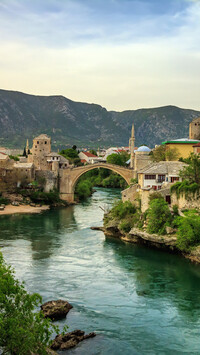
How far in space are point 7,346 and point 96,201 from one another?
4927 cm

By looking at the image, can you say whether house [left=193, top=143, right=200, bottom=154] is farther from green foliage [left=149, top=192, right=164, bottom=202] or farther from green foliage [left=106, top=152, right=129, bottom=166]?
green foliage [left=106, top=152, right=129, bottom=166]

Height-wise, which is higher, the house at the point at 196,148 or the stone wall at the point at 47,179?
the house at the point at 196,148

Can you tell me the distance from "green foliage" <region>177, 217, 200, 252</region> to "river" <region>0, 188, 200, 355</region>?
1021 mm

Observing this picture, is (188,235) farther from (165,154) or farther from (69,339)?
(165,154)

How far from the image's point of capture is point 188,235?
29.5m

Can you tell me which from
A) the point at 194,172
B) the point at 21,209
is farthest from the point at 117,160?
the point at 194,172

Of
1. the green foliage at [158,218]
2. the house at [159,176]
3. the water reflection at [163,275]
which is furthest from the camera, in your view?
the house at [159,176]

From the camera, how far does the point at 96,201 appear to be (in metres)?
62.8

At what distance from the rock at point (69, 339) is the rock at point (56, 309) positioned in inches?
76.1

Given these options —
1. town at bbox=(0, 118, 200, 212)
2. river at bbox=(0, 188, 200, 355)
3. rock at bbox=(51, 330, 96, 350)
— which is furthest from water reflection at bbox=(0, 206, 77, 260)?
rock at bbox=(51, 330, 96, 350)

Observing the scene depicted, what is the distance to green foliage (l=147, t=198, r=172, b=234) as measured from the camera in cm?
3278

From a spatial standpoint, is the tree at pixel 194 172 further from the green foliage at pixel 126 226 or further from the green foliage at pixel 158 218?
the green foliage at pixel 126 226

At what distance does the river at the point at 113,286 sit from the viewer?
18594 millimetres

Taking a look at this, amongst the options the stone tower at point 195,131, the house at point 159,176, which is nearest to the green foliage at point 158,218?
the house at point 159,176
